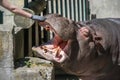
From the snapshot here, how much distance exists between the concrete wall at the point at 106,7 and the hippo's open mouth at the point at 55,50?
20.1 ft

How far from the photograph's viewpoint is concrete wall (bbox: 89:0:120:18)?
905 centimetres

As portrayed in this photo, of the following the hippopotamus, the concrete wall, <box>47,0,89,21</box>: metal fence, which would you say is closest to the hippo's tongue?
the hippopotamus

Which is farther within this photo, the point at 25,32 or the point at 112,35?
the point at 25,32

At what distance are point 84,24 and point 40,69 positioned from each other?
2.74 metres

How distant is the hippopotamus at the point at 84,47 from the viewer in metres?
2.85

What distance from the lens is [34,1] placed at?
271 inches

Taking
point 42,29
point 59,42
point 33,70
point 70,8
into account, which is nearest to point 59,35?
point 59,42

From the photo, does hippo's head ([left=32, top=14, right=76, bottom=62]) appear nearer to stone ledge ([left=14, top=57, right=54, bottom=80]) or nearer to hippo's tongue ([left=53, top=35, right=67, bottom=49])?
hippo's tongue ([left=53, top=35, right=67, bottom=49])

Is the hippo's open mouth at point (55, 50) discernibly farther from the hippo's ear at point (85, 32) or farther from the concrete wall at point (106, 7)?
the concrete wall at point (106, 7)

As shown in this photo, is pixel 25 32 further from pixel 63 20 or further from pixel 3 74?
pixel 63 20

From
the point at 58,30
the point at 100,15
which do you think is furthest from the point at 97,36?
the point at 100,15

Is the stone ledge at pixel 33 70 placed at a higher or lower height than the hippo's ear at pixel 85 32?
lower

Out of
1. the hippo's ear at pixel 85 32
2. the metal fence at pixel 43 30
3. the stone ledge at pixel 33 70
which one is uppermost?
the hippo's ear at pixel 85 32

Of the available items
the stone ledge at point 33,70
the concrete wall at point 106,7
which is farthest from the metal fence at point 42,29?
the concrete wall at point 106,7
